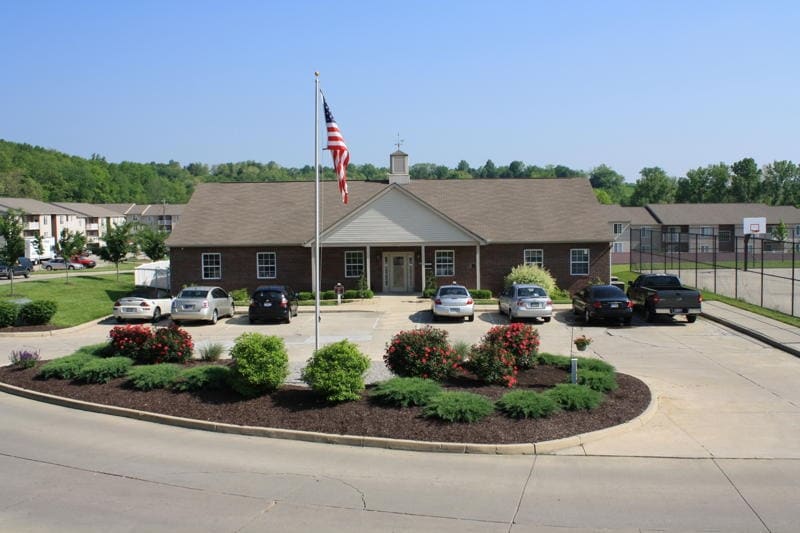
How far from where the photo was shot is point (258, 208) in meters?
41.3

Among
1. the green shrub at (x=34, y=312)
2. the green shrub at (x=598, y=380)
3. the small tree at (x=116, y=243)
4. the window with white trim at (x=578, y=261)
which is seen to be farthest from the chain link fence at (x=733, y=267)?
the small tree at (x=116, y=243)

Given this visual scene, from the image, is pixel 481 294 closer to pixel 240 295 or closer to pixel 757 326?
pixel 240 295

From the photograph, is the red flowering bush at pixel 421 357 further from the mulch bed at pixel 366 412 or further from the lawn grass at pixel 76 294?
the lawn grass at pixel 76 294

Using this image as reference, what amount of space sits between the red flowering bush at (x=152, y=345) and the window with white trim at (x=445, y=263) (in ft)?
70.0

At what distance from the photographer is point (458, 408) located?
12.5 m

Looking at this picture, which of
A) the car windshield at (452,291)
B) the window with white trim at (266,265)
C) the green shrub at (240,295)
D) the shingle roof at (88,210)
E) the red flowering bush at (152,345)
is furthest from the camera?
the shingle roof at (88,210)

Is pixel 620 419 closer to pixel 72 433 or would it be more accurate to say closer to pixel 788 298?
pixel 72 433

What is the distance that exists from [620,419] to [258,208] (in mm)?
31321

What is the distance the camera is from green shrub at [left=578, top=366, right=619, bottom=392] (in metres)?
14.4

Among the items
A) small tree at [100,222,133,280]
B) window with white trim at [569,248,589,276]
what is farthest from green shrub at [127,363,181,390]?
small tree at [100,222,133,280]

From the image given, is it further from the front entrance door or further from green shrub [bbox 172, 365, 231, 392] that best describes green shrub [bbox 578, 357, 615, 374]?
the front entrance door

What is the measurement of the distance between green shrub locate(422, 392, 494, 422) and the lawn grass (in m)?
20.1

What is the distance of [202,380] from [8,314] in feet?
51.6

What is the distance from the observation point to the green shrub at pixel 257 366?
13812mm
